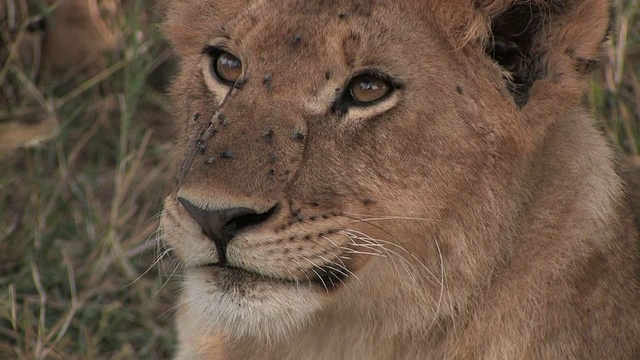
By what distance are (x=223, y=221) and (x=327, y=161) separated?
15.6 inches

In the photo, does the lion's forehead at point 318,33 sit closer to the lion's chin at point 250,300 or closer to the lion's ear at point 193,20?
the lion's ear at point 193,20

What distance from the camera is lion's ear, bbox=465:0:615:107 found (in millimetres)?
3119

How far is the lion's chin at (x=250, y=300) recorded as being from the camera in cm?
288

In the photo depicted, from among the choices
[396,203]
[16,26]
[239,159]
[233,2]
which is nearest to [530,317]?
[396,203]

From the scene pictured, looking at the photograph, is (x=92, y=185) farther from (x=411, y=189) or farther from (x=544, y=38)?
(x=544, y=38)

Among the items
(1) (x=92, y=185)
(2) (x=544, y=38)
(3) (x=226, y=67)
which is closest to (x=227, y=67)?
(3) (x=226, y=67)

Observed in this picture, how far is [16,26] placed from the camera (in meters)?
5.58

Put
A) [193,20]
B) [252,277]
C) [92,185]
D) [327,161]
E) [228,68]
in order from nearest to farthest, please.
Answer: [252,277] → [327,161] → [228,68] → [193,20] → [92,185]

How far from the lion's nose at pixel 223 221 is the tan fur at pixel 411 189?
2 centimetres

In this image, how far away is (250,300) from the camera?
2.88m

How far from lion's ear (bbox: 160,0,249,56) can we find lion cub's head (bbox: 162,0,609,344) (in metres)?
0.21

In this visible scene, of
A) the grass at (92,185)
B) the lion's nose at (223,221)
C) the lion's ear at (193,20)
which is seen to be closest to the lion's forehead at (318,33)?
the lion's ear at (193,20)

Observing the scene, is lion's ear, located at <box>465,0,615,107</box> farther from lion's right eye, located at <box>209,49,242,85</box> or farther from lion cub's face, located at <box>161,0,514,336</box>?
lion's right eye, located at <box>209,49,242,85</box>

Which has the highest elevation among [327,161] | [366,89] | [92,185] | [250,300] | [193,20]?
[193,20]
